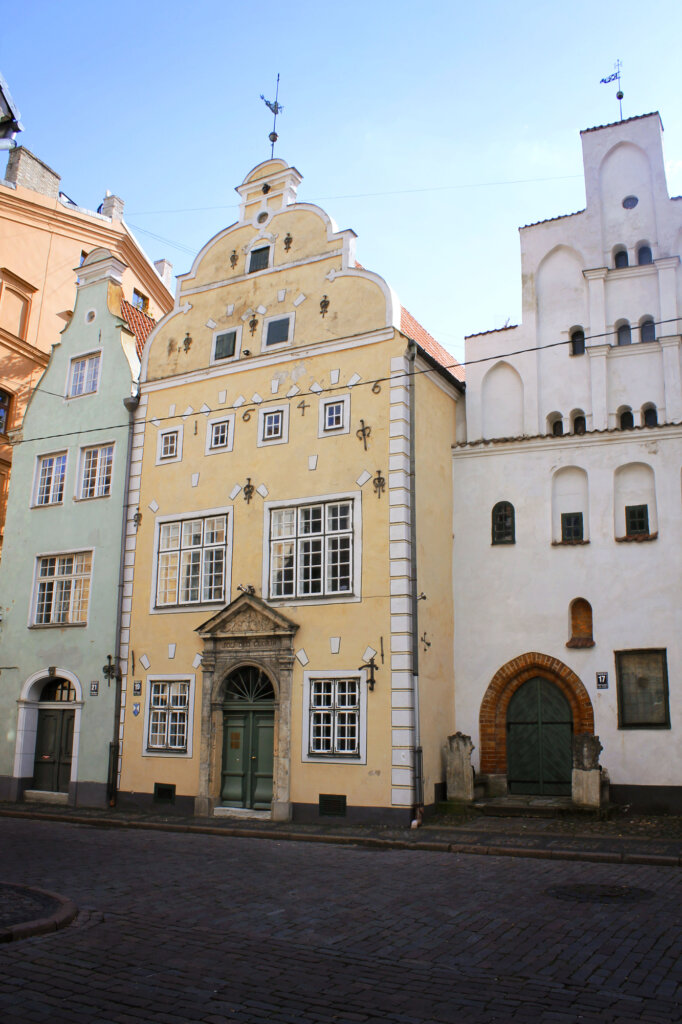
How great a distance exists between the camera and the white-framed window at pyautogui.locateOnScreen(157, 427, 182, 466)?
893 inches

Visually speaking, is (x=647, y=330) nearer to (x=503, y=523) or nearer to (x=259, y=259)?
(x=503, y=523)

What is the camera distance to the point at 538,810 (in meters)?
17.3

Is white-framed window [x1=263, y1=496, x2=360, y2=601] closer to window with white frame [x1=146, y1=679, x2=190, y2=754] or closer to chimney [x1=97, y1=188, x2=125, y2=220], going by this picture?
window with white frame [x1=146, y1=679, x2=190, y2=754]

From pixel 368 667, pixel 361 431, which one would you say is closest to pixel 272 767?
pixel 368 667

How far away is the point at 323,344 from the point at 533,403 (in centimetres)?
527

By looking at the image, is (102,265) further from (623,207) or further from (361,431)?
(623,207)

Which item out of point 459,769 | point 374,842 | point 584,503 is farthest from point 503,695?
point 374,842

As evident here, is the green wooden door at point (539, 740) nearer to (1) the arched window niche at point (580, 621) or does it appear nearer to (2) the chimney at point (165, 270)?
(1) the arched window niche at point (580, 621)

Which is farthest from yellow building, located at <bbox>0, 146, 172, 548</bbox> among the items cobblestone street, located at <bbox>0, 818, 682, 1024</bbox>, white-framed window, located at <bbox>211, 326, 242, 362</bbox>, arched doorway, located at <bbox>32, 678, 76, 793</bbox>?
cobblestone street, located at <bbox>0, 818, 682, 1024</bbox>

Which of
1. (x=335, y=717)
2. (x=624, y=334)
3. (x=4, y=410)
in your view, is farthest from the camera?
(x=4, y=410)

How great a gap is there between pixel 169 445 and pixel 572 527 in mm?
10453

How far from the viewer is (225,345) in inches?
894

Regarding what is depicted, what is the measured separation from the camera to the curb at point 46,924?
27.2ft

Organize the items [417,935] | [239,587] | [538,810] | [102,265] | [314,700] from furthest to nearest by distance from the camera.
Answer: [102,265] → [239,587] → [314,700] → [538,810] → [417,935]
